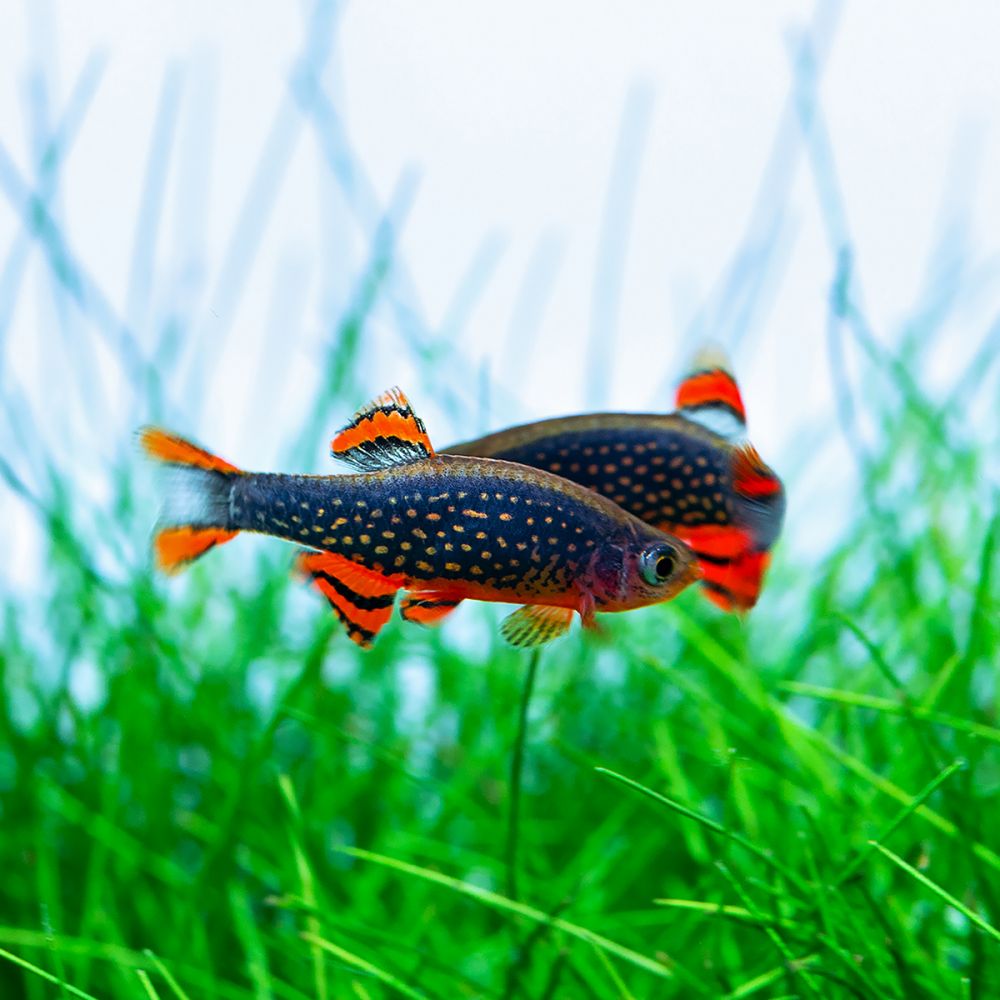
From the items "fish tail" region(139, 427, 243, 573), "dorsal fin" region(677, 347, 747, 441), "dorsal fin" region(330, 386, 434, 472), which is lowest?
"fish tail" region(139, 427, 243, 573)

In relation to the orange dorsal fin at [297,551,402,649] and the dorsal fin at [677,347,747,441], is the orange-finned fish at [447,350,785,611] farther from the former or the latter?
the orange dorsal fin at [297,551,402,649]

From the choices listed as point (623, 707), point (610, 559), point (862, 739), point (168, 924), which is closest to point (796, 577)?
point (623, 707)

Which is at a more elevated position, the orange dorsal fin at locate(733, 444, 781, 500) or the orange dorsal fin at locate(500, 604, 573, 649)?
the orange dorsal fin at locate(733, 444, 781, 500)

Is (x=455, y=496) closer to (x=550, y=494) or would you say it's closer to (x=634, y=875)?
(x=550, y=494)

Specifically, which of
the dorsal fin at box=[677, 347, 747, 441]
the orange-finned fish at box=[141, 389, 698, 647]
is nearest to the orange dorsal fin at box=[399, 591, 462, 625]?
the orange-finned fish at box=[141, 389, 698, 647]

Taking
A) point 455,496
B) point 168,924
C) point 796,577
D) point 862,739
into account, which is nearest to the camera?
point 455,496
